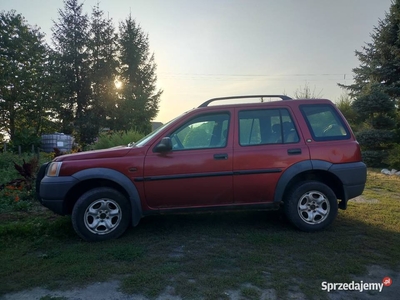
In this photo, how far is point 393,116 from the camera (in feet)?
38.0

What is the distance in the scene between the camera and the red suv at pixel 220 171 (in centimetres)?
414

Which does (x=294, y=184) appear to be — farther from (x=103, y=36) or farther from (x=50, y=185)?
(x=103, y=36)

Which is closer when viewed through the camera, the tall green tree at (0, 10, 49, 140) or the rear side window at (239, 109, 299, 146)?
the rear side window at (239, 109, 299, 146)

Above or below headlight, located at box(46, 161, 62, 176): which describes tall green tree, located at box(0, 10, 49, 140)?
above

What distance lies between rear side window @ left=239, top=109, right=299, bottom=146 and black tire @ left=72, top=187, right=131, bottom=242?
1.89 metres

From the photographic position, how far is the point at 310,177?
456 cm

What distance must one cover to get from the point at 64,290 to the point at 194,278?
1.24m

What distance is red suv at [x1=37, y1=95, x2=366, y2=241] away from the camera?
4.14 m

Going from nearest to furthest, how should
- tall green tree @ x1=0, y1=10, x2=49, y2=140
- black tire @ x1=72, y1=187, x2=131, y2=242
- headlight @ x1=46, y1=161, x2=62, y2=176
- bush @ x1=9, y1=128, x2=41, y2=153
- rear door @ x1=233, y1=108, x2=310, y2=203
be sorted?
black tire @ x1=72, y1=187, x2=131, y2=242 < headlight @ x1=46, y1=161, x2=62, y2=176 < rear door @ x1=233, y1=108, x2=310, y2=203 < bush @ x1=9, y1=128, x2=41, y2=153 < tall green tree @ x1=0, y1=10, x2=49, y2=140

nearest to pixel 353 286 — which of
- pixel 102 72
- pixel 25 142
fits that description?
pixel 25 142

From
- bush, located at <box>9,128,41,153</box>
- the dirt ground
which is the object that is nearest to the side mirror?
the dirt ground

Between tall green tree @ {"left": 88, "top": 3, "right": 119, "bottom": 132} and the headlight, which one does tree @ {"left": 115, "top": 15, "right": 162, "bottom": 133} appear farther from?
the headlight

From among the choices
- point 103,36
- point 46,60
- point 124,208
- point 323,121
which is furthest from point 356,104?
point 46,60

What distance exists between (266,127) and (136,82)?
2443 centimetres
